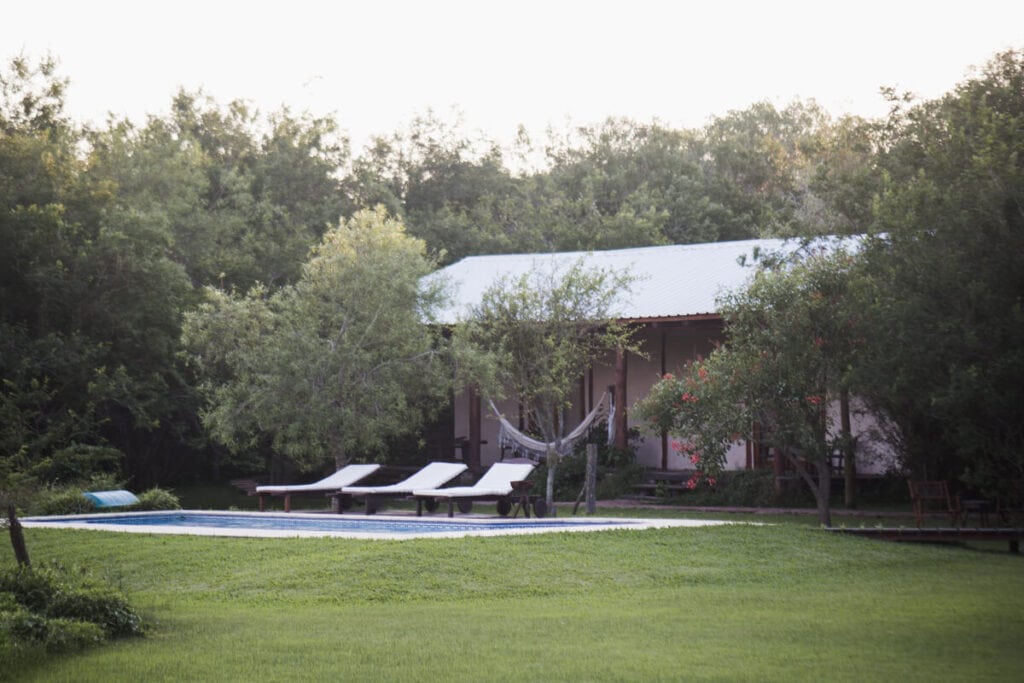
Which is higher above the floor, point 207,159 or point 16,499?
point 207,159

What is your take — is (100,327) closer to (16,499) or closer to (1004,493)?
(16,499)

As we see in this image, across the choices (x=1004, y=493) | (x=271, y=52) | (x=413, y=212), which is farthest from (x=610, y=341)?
(x=271, y=52)

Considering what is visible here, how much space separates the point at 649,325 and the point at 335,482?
250 inches

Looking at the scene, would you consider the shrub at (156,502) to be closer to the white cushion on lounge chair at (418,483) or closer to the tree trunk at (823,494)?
the white cushion on lounge chair at (418,483)

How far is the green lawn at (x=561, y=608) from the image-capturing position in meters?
6.80

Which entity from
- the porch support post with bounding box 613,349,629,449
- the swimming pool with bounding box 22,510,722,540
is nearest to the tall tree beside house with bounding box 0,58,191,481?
the swimming pool with bounding box 22,510,722,540

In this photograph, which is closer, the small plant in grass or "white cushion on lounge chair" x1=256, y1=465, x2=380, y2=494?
the small plant in grass

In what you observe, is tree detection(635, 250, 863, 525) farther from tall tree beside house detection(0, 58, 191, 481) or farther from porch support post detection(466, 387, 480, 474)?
tall tree beside house detection(0, 58, 191, 481)

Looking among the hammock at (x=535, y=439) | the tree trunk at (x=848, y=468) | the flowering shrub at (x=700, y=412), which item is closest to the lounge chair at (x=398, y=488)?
the hammock at (x=535, y=439)

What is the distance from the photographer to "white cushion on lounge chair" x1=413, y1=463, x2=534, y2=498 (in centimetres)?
1536

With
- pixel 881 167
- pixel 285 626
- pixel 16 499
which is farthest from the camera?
pixel 881 167

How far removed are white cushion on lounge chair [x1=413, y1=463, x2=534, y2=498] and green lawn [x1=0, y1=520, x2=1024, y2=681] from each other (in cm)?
323

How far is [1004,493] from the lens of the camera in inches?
601

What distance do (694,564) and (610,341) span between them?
25.4 feet
